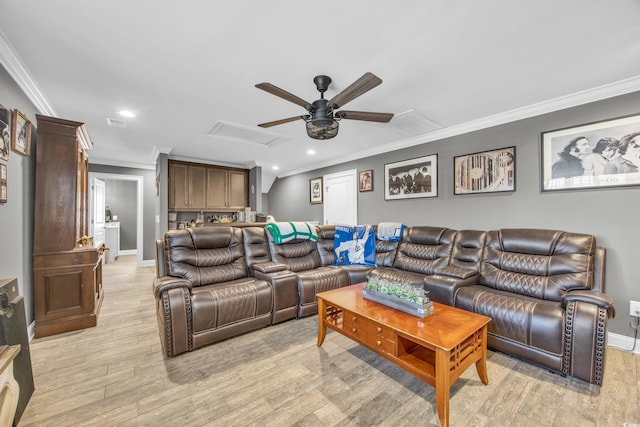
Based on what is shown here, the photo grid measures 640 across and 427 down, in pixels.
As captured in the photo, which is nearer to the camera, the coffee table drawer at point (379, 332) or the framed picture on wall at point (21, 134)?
the coffee table drawer at point (379, 332)

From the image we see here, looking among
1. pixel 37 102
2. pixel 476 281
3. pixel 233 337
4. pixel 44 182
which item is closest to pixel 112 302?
pixel 44 182

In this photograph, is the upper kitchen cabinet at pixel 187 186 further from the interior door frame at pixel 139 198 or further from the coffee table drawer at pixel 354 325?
the coffee table drawer at pixel 354 325

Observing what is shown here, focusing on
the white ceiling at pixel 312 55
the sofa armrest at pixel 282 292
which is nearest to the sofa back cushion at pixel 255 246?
the sofa armrest at pixel 282 292

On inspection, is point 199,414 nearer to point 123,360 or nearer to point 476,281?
point 123,360

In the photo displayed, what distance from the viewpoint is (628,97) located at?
2516 mm

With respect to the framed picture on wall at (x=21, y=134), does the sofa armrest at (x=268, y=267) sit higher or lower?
lower

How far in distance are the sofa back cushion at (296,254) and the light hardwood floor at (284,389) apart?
1.10 m

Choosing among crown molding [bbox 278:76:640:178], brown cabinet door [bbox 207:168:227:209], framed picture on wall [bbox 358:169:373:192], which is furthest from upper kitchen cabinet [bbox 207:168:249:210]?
crown molding [bbox 278:76:640:178]

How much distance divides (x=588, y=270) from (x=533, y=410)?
1448 mm

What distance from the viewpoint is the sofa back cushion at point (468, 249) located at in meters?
3.07

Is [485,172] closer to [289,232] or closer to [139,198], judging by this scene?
[289,232]

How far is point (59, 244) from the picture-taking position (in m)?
2.78

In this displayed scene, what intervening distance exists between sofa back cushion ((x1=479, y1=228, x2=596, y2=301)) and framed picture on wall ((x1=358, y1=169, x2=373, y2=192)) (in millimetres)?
2354

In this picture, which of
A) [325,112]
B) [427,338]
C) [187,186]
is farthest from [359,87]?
[187,186]
